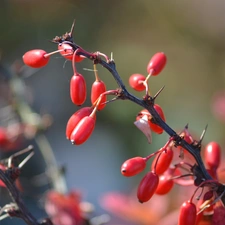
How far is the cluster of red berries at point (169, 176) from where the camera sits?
2.81 ft

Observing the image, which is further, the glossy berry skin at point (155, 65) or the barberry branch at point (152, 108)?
the glossy berry skin at point (155, 65)

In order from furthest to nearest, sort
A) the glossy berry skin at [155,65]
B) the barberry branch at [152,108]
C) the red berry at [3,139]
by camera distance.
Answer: the red berry at [3,139], the glossy berry skin at [155,65], the barberry branch at [152,108]

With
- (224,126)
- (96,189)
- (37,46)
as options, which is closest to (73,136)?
(224,126)

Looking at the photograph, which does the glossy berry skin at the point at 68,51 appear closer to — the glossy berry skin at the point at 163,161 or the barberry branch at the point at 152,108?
the barberry branch at the point at 152,108

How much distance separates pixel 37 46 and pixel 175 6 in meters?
0.95

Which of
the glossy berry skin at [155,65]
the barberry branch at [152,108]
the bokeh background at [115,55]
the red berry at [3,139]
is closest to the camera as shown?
the barberry branch at [152,108]

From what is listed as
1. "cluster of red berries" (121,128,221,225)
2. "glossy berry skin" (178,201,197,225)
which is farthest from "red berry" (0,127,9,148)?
"glossy berry skin" (178,201,197,225)

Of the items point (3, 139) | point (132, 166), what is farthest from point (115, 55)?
point (132, 166)

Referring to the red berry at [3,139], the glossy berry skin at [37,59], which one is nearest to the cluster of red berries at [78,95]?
the glossy berry skin at [37,59]

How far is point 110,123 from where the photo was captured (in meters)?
3.61

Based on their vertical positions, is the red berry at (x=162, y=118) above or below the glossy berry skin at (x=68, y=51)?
below

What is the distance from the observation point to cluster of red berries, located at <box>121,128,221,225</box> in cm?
86

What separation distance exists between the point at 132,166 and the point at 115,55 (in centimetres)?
294

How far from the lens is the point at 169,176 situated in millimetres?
963
